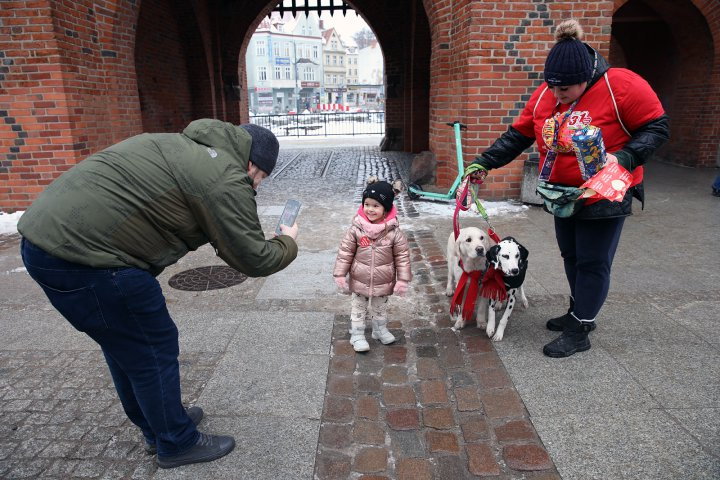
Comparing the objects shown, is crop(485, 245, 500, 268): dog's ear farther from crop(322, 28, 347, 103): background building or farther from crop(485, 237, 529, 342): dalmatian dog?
crop(322, 28, 347, 103): background building

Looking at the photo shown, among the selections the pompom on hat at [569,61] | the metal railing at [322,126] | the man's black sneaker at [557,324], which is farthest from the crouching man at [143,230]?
the metal railing at [322,126]

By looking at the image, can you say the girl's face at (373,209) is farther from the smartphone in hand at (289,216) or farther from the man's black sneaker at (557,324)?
the man's black sneaker at (557,324)

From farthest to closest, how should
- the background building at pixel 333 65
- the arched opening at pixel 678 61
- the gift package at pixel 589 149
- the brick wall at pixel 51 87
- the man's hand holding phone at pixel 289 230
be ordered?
the background building at pixel 333 65
the arched opening at pixel 678 61
the brick wall at pixel 51 87
the gift package at pixel 589 149
the man's hand holding phone at pixel 289 230

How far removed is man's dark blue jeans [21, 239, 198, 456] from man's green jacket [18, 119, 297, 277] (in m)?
0.07

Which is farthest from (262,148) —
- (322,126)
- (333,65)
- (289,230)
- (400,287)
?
(333,65)

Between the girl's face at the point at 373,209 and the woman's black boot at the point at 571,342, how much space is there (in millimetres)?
1398

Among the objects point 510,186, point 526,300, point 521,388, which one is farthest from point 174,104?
point 521,388

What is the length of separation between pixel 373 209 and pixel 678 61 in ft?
39.4

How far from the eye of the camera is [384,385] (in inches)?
122

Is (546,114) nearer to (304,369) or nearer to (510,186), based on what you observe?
(304,369)

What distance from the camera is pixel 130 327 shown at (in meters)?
2.07

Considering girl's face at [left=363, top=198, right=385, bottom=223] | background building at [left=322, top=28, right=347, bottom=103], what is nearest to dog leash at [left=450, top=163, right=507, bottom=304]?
Answer: girl's face at [left=363, top=198, right=385, bottom=223]

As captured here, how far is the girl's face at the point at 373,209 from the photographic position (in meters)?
3.29

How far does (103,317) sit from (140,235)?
1.16ft
